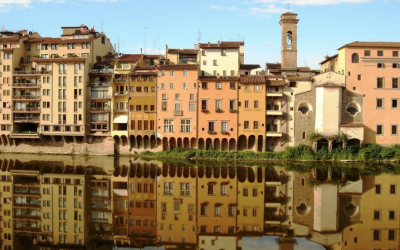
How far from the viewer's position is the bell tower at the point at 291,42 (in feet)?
180

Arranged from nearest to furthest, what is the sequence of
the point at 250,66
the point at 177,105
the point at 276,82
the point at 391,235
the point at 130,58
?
the point at 391,235
the point at 276,82
the point at 177,105
the point at 130,58
the point at 250,66

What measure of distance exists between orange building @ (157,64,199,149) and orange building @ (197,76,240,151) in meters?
0.94

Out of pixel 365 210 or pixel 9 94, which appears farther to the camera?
pixel 9 94

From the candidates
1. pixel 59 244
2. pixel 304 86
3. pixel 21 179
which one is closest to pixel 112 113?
pixel 21 179

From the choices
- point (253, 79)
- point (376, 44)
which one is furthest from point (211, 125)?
point (376, 44)

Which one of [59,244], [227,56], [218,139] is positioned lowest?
[59,244]

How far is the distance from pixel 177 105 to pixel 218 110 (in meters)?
5.51

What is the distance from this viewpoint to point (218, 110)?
51.1 meters

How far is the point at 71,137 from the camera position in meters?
55.2

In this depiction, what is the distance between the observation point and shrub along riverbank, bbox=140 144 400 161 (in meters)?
47.1

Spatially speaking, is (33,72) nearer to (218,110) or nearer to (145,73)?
(145,73)

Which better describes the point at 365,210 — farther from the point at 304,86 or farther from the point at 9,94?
the point at 9,94

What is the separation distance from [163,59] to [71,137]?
17.6m

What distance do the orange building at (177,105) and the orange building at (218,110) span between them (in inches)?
36.9
